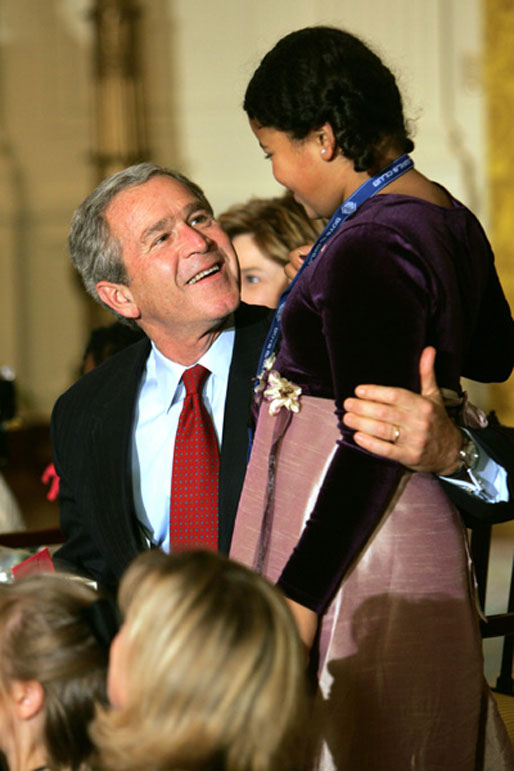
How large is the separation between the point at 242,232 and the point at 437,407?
1.89m

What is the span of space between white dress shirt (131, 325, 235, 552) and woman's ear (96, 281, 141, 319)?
11cm

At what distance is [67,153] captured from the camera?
7070 millimetres

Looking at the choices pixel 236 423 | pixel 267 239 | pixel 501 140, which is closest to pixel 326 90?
pixel 236 423

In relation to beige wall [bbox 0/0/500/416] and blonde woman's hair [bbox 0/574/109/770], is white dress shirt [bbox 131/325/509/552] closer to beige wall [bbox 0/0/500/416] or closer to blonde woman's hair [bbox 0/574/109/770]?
blonde woman's hair [bbox 0/574/109/770]

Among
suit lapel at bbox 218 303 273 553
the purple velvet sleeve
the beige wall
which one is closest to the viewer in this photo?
the purple velvet sleeve

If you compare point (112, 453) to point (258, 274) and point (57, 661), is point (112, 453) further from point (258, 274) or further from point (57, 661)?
point (258, 274)

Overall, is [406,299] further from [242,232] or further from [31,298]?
[31,298]

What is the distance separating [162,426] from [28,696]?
88cm

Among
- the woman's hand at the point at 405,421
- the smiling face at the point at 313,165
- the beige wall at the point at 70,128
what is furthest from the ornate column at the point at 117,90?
the woman's hand at the point at 405,421

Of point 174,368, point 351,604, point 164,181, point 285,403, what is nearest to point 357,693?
point 351,604

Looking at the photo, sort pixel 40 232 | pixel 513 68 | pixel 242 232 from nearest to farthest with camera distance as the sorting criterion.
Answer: pixel 242 232, pixel 513 68, pixel 40 232

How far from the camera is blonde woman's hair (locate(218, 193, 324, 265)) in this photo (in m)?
3.31

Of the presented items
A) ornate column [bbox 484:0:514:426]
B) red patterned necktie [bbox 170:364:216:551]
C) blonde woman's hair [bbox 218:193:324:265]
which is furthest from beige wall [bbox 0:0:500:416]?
red patterned necktie [bbox 170:364:216:551]

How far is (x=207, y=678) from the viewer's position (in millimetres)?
1222
